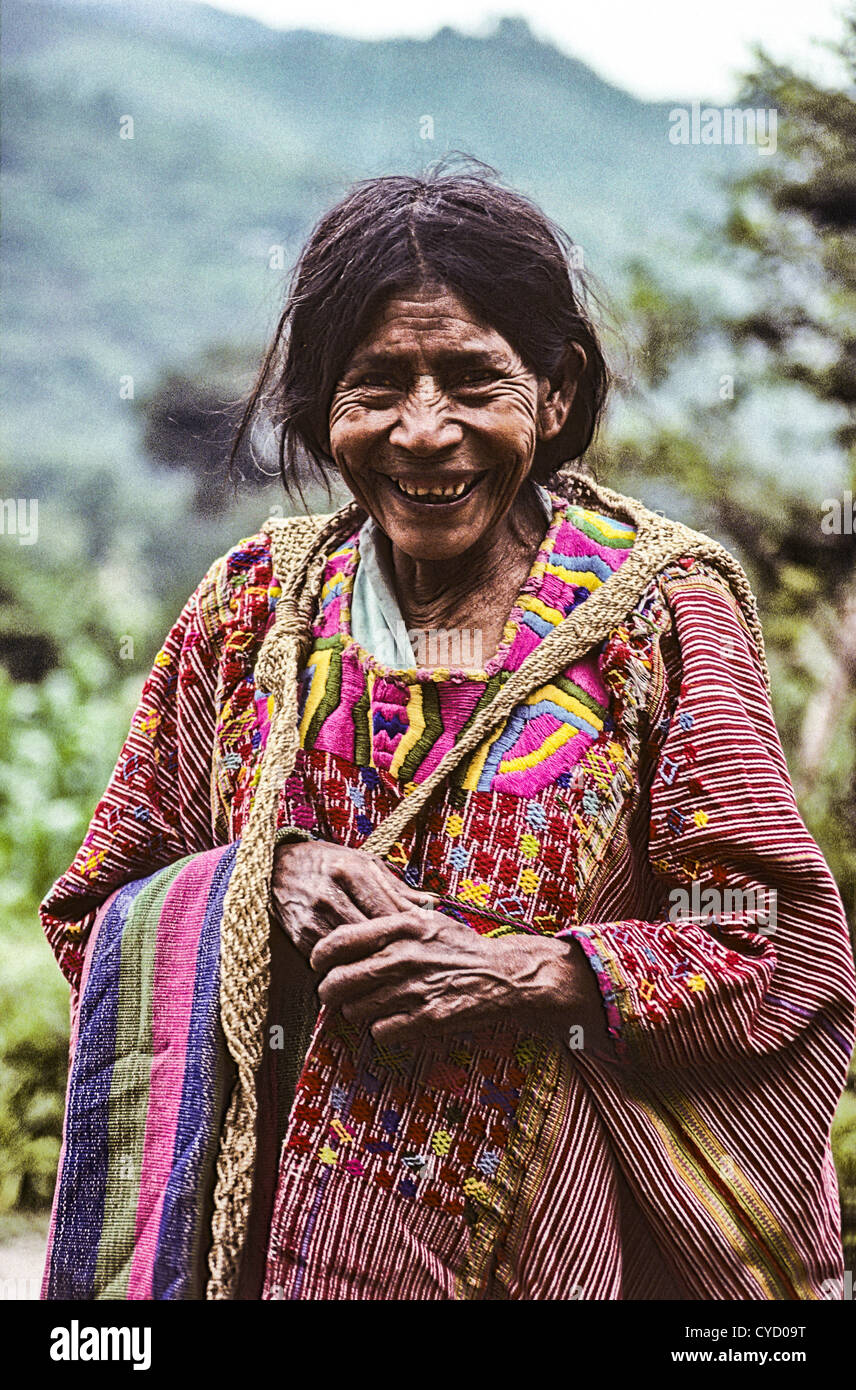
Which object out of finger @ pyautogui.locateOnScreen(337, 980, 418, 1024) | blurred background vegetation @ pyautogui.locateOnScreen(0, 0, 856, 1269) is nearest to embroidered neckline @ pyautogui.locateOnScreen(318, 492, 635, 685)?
blurred background vegetation @ pyautogui.locateOnScreen(0, 0, 856, 1269)

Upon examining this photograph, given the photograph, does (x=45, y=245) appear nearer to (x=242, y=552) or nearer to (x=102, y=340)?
(x=102, y=340)

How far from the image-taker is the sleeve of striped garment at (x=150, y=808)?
2.31 metres

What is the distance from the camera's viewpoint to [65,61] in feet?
8.70

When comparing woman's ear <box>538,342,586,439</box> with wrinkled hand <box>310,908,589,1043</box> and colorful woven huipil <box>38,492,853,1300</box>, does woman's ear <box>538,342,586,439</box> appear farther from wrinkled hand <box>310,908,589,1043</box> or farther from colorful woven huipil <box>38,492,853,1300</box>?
wrinkled hand <box>310,908,589,1043</box>

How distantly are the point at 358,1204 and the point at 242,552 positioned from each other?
107cm

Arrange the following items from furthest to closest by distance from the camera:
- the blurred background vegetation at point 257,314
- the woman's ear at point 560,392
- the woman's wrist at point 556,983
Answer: the blurred background vegetation at point 257,314 → the woman's ear at point 560,392 → the woman's wrist at point 556,983

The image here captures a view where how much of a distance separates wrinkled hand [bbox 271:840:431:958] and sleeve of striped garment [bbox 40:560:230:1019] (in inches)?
9.5

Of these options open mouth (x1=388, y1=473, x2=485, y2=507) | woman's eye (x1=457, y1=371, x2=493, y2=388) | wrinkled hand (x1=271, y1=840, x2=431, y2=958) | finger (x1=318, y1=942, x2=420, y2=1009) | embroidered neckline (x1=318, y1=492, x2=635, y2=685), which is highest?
woman's eye (x1=457, y1=371, x2=493, y2=388)

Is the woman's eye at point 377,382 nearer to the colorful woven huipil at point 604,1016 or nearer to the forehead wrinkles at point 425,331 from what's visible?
the forehead wrinkles at point 425,331

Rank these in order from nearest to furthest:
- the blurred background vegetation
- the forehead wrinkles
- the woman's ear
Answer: the forehead wrinkles, the woman's ear, the blurred background vegetation

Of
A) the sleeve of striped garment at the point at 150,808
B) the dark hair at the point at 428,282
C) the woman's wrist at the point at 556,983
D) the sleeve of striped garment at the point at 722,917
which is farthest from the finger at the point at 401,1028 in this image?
the dark hair at the point at 428,282

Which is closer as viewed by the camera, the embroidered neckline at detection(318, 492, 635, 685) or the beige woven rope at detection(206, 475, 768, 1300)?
the beige woven rope at detection(206, 475, 768, 1300)

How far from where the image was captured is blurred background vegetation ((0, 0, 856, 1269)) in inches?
101
